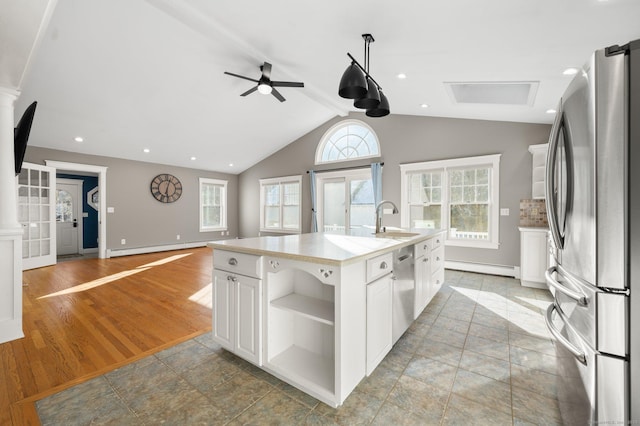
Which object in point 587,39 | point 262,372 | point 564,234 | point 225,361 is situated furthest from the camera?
point 587,39

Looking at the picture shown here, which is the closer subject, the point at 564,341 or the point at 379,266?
the point at 564,341

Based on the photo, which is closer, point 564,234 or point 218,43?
point 564,234

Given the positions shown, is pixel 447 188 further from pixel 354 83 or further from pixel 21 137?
pixel 21 137

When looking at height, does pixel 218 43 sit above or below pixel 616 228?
above

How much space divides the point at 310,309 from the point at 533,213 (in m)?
4.31

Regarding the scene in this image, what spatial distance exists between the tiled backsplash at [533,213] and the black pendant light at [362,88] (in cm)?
326

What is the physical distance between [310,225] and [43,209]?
5.39 meters

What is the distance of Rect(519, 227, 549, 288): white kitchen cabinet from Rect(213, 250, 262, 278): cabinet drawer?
3928 mm

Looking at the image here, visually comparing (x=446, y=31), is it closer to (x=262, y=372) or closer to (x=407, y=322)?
(x=407, y=322)

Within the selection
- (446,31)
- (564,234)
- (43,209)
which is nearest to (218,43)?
(446,31)

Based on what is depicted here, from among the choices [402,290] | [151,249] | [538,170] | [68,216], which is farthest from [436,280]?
[68,216]

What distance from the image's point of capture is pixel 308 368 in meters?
1.66

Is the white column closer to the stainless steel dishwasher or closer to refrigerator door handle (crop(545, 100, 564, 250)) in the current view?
the stainless steel dishwasher

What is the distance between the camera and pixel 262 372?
Result: 5.94ft
